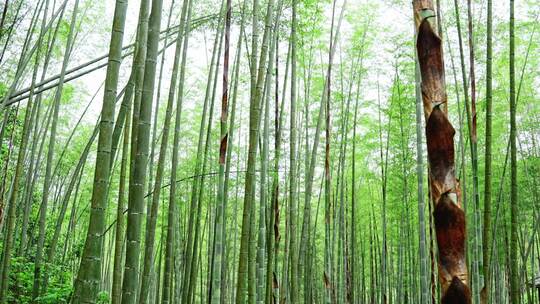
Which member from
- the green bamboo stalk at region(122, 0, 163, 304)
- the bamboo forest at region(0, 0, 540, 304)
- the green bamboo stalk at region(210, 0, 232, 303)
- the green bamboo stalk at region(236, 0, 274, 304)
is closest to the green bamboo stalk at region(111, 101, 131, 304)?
the bamboo forest at region(0, 0, 540, 304)

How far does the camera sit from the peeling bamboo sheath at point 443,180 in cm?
81

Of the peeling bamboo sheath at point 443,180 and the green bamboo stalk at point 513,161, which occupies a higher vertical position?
the green bamboo stalk at point 513,161

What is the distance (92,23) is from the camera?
24.5ft

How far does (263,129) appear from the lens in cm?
450

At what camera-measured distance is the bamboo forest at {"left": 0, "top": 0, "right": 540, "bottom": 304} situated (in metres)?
2.20

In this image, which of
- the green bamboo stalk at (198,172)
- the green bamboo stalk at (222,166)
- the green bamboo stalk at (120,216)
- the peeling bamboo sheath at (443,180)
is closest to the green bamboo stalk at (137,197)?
the green bamboo stalk at (120,216)

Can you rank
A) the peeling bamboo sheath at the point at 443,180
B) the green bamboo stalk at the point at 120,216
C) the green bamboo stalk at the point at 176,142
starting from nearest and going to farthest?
the peeling bamboo sheath at the point at 443,180 < the green bamboo stalk at the point at 120,216 < the green bamboo stalk at the point at 176,142

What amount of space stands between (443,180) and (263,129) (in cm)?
369

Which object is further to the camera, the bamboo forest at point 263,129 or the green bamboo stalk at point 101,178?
the bamboo forest at point 263,129

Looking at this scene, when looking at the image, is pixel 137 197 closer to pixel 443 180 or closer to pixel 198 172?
pixel 443 180

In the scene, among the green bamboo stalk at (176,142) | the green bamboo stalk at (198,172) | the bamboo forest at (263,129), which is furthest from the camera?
the green bamboo stalk at (198,172)

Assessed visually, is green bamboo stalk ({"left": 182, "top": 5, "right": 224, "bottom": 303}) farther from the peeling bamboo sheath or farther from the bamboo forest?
the peeling bamboo sheath

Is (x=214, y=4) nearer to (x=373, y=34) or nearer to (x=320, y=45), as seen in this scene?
(x=320, y=45)

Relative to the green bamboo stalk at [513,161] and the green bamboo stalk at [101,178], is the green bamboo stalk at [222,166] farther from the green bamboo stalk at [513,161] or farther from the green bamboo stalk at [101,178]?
the green bamboo stalk at [513,161]
